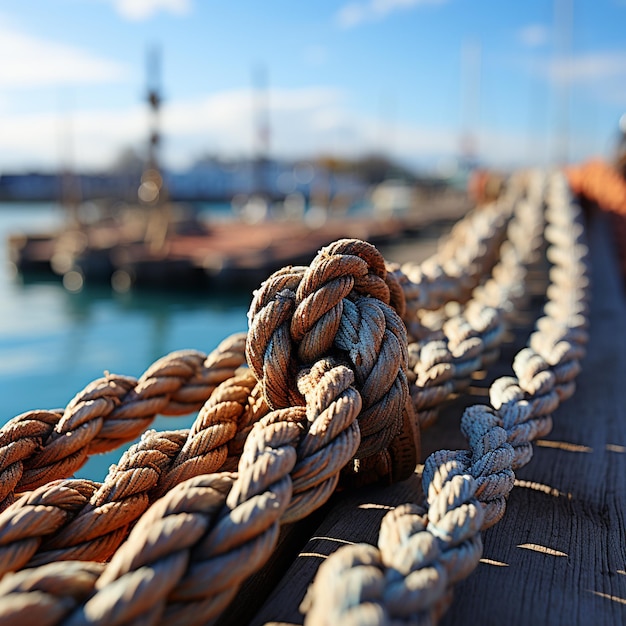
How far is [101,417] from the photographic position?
1035 mm

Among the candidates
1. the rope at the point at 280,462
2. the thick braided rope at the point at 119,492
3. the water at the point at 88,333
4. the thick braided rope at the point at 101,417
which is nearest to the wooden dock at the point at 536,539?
the rope at the point at 280,462

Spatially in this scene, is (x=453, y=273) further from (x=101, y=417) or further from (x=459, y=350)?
(x=101, y=417)

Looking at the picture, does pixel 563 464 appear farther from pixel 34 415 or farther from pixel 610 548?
pixel 34 415

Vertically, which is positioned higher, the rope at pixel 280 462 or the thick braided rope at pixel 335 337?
the thick braided rope at pixel 335 337

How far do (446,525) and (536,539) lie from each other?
10.6 inches

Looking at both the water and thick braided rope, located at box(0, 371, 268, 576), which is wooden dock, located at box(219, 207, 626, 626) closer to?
thick braided rope, located at box(0, 371, 268, 576)

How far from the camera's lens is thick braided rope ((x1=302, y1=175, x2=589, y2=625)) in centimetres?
56

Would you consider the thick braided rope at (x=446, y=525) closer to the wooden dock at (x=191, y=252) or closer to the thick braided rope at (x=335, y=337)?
the thick braided rope at (x=335, y=337)

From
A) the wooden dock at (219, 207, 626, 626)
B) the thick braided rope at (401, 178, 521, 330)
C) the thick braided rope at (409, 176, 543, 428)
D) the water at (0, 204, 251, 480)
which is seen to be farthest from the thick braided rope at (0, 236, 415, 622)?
the water at (0, 204, 251, 480)

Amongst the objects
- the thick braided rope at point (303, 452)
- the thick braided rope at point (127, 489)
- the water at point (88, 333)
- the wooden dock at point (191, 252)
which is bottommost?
the water at point (88, 333)

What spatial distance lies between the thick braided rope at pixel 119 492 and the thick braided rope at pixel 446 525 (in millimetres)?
282

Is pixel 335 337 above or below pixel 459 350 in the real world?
above

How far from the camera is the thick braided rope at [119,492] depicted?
2.26 ft

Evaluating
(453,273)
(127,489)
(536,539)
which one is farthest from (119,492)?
(453,273)
